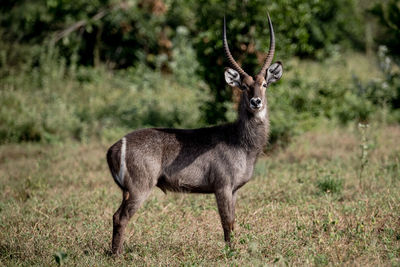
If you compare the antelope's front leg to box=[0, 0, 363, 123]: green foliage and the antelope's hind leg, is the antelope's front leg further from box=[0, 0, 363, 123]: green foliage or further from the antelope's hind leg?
box=[0, 0, 363, 123]: green foliage

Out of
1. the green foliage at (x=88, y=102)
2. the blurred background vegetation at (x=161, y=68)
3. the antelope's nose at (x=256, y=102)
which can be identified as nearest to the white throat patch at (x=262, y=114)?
the antelope's nose at (x=256, y=102)

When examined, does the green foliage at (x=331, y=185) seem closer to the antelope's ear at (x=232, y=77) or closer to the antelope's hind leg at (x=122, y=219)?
the antelope's ear at (x=232, y=77)

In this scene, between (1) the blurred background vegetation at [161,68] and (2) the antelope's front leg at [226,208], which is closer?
(2) the antelope's front leg at [226,208]

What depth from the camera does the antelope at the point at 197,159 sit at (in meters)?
4.88

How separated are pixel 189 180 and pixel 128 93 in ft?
23.6

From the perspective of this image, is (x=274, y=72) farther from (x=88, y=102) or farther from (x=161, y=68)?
(x=161, y=68)

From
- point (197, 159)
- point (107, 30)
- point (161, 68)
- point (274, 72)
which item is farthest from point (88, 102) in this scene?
point (197, 159)

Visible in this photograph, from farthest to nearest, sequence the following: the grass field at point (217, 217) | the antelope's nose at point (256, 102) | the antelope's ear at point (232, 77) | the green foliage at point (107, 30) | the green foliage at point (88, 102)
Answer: the green foliage at point (107, 30) → the green foliage at point (88, 102) → the antelope's ear at point (232, 77) → the antelope's nose at point (256, 102) → the grass field at point (217, 217)

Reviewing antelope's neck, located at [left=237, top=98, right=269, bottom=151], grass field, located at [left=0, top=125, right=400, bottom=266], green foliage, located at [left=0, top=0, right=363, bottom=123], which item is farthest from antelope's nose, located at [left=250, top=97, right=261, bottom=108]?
green foliage, located at [left=0, top=0, right=363, bottom=123]

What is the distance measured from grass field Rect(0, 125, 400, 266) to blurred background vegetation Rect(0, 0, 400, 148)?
128 cm

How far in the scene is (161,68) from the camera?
553 inches

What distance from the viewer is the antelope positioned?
488 cm

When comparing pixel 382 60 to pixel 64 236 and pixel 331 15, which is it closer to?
pixel 331 15

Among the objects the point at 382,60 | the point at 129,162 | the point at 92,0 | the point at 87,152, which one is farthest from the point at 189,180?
the point at 92,0
